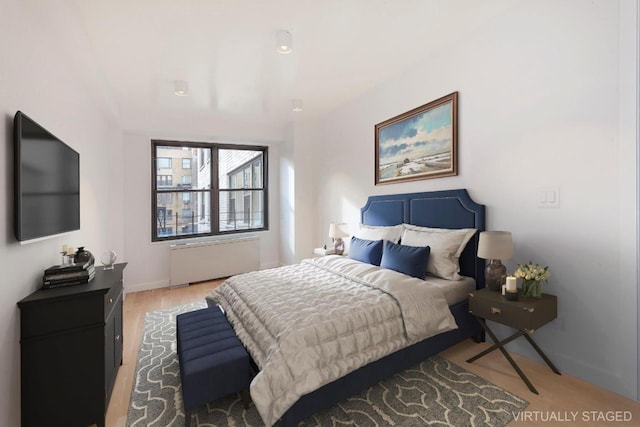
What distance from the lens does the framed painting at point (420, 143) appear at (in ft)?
9.25

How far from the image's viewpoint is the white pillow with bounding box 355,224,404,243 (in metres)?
3.18

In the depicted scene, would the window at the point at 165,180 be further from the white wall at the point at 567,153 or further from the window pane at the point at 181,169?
the white wall at the point at 567,153

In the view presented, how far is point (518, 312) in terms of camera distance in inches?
75.4

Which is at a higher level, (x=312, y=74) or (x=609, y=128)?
(x=312, y=74)

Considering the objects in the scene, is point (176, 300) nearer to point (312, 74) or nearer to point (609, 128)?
point (312, 74)

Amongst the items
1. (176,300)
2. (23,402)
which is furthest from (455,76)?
(176,300)

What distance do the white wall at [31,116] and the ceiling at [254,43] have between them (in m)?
0.17

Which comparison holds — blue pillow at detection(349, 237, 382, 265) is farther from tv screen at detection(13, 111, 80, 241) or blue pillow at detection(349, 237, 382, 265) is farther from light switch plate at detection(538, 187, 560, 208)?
tv screen at detection(13, 111, 80, 241)

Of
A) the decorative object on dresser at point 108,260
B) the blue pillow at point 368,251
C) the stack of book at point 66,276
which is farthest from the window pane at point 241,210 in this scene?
the stack of book at point 66,276

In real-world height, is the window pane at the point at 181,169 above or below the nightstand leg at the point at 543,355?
above

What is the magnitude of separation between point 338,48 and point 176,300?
12.2 ft

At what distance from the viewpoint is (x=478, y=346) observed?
2.50m

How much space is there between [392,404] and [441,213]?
177 cm

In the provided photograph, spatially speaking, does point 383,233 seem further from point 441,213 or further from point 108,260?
point 108,260
